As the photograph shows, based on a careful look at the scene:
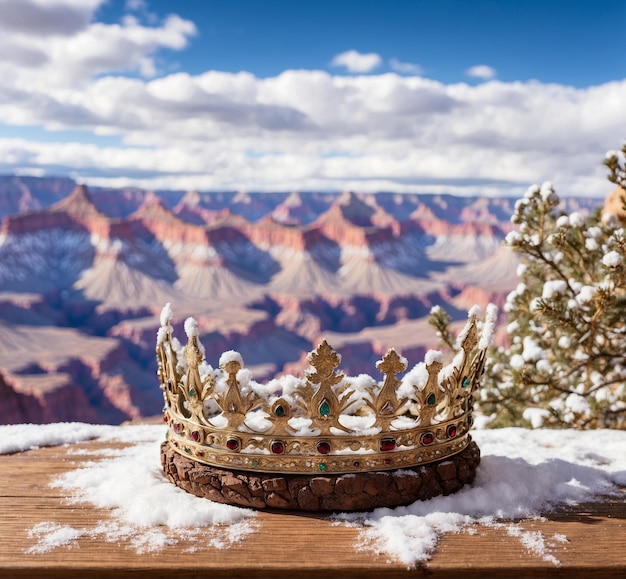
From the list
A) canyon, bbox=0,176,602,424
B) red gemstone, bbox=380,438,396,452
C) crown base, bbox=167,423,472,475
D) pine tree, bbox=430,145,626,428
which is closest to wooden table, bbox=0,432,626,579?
crown base, bbox=167,423,472,475

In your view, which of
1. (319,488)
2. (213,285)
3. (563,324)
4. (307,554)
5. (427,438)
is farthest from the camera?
(213,285)

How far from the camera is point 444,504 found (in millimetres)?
2344

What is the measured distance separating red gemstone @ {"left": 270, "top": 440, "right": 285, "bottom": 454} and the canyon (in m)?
53.9

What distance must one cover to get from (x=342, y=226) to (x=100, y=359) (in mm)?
57549

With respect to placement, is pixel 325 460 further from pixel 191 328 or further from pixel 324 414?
pixel 191 328

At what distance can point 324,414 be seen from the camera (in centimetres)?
228

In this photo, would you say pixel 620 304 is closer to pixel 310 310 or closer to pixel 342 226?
pixel 310 310

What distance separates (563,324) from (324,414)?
6.44 feet

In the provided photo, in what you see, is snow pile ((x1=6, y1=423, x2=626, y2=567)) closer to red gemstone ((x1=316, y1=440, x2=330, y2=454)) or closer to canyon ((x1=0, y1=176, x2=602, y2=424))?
red gemstone ((x1=316, y1=440, x2=330, y2=454))

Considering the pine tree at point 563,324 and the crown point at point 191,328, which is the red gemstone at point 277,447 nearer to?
the crown point at point 191,328

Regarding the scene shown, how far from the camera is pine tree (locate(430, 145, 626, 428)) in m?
3.58

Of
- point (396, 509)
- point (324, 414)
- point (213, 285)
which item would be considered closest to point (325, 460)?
point (324, 414)

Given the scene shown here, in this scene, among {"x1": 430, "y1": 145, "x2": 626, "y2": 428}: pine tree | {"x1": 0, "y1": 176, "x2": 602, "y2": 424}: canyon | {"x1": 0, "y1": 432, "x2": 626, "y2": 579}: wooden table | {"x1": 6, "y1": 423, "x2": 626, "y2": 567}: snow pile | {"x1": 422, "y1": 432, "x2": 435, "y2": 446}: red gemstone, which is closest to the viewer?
{"x1": 0, "y1": 432, "x2": 626, "y2": 579}: wooden table

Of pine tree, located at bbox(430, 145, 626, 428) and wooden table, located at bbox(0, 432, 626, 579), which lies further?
pine tree, located at bbox(430, 145, 626, 428)
